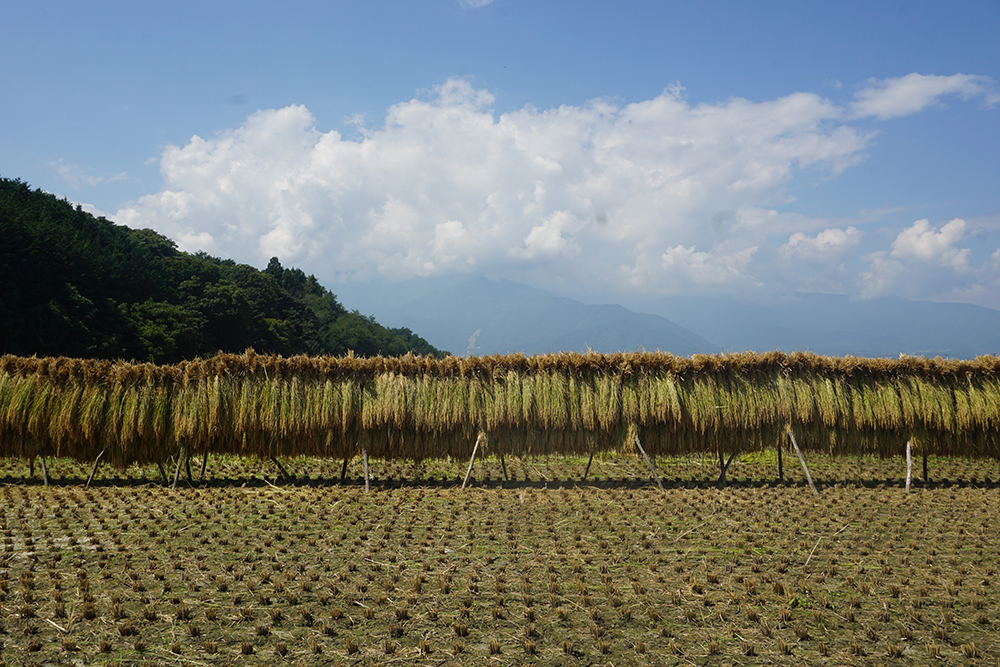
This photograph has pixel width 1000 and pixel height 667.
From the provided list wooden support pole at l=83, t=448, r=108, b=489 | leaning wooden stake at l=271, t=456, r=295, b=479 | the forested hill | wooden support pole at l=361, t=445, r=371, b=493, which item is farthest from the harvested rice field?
the forested hill

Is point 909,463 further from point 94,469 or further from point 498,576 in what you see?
point 94,469

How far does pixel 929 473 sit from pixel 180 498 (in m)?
16.0

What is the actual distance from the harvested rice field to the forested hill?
2212 cm

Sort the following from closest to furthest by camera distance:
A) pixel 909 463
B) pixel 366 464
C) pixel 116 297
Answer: pixel 366 464 < pixel 909 463 < pixel 116 297

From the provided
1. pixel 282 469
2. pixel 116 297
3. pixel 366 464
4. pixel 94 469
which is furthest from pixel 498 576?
pixel 116 297

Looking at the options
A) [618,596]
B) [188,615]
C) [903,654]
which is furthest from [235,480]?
[903,654]

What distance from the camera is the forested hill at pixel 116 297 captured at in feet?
113

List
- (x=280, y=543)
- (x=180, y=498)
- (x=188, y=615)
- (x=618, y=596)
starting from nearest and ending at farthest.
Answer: (x=188, y=615)
(x=618, y=596)
(x=280, y=543)
(x=180, y=498)

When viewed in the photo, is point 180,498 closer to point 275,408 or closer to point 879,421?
point 275,408

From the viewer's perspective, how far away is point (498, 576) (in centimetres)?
606

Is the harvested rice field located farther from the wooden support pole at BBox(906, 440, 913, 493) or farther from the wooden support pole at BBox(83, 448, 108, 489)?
the wooden support pole at BBox(83, 448, 108, 489)

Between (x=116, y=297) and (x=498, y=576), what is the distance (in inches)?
1911

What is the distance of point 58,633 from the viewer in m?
4.73

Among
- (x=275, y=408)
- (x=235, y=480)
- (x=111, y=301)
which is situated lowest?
(x=235, y=480)
